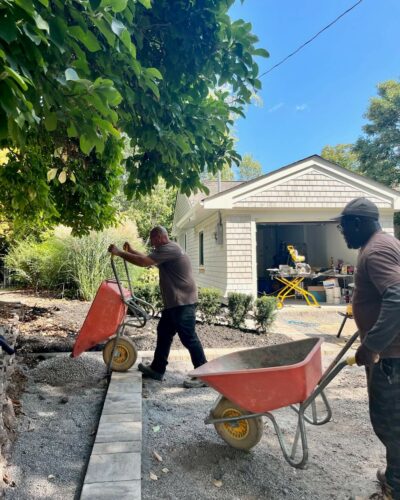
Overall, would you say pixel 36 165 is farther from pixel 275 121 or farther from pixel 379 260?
pixel 275 121

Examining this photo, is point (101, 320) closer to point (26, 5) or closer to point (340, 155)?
point (26, 5)

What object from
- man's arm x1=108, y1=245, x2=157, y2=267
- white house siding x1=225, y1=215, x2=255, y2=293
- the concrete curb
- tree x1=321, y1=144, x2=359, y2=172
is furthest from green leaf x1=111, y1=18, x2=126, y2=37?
tree x1=321, y1=144, x2=359, y2=172

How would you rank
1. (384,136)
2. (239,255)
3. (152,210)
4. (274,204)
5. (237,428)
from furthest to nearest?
(152,210) → (384,136) → (274,204) → (239,255) → (237,428)

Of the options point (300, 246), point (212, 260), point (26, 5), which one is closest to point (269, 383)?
point (26, 5)

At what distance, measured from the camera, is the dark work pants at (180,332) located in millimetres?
4172

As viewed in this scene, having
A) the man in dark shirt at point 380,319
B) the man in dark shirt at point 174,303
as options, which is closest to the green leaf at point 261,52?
the man in dark shirt at point 380,319

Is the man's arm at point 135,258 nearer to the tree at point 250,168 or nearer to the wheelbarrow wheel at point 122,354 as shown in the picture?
the wheelbarrow wheel at point 122,354

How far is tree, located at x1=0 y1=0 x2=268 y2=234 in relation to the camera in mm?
1581

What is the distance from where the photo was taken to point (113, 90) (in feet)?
5.44

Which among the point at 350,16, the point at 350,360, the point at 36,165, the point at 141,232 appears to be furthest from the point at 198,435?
the point at 141,232

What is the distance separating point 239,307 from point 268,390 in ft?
14.2

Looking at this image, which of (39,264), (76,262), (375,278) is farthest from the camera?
(39,264)

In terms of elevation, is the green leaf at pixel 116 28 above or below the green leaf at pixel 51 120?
above

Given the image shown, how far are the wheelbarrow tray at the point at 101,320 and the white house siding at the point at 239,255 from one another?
20.0ft
